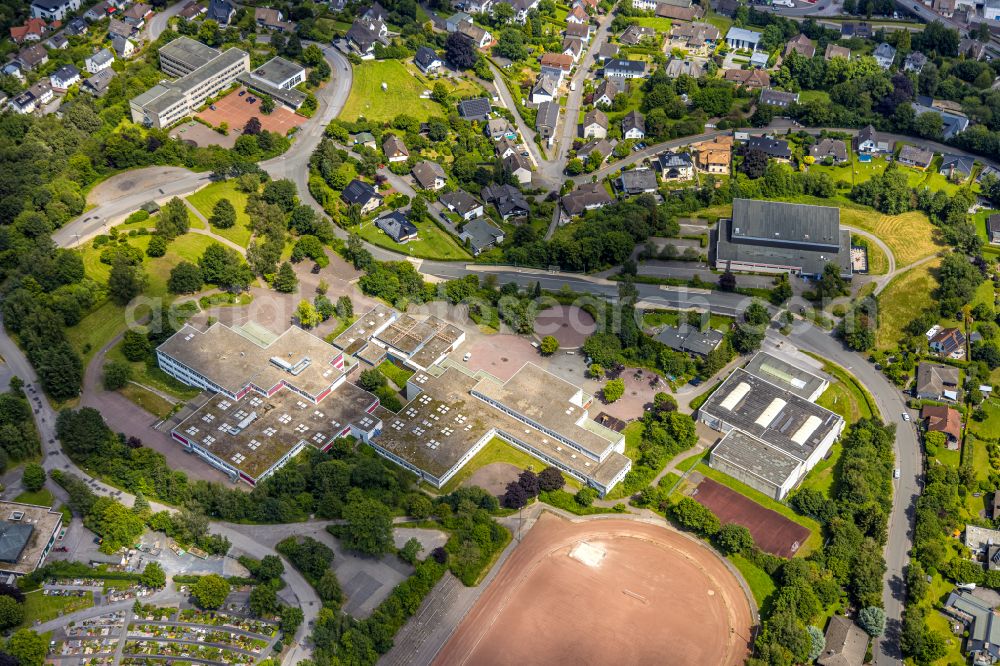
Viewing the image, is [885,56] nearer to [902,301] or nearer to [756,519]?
[902,301]

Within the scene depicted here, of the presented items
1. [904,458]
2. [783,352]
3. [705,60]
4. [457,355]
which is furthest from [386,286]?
[705,60]

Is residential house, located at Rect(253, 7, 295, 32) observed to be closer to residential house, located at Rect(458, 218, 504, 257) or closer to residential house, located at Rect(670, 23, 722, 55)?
residential house, located at Rect(458, 218, 504, 257)

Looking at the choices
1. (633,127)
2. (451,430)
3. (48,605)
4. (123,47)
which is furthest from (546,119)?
(48,605)

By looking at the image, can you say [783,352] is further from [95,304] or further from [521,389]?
[95,304]

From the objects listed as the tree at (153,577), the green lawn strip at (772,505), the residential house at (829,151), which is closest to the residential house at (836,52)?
the residential house at (829,151)

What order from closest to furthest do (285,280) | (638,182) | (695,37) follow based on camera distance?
(285,280), (638,182), (695,37)

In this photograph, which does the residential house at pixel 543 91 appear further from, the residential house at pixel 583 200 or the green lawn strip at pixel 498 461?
the green lawn strip at pixel 498 461

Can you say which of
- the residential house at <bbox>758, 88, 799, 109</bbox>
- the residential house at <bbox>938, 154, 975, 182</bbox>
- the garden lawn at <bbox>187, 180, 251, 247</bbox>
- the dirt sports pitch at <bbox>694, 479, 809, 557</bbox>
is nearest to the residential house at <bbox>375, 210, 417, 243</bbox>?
the garden lawn at <bbox>187, 180, 251, 247</bbox>
